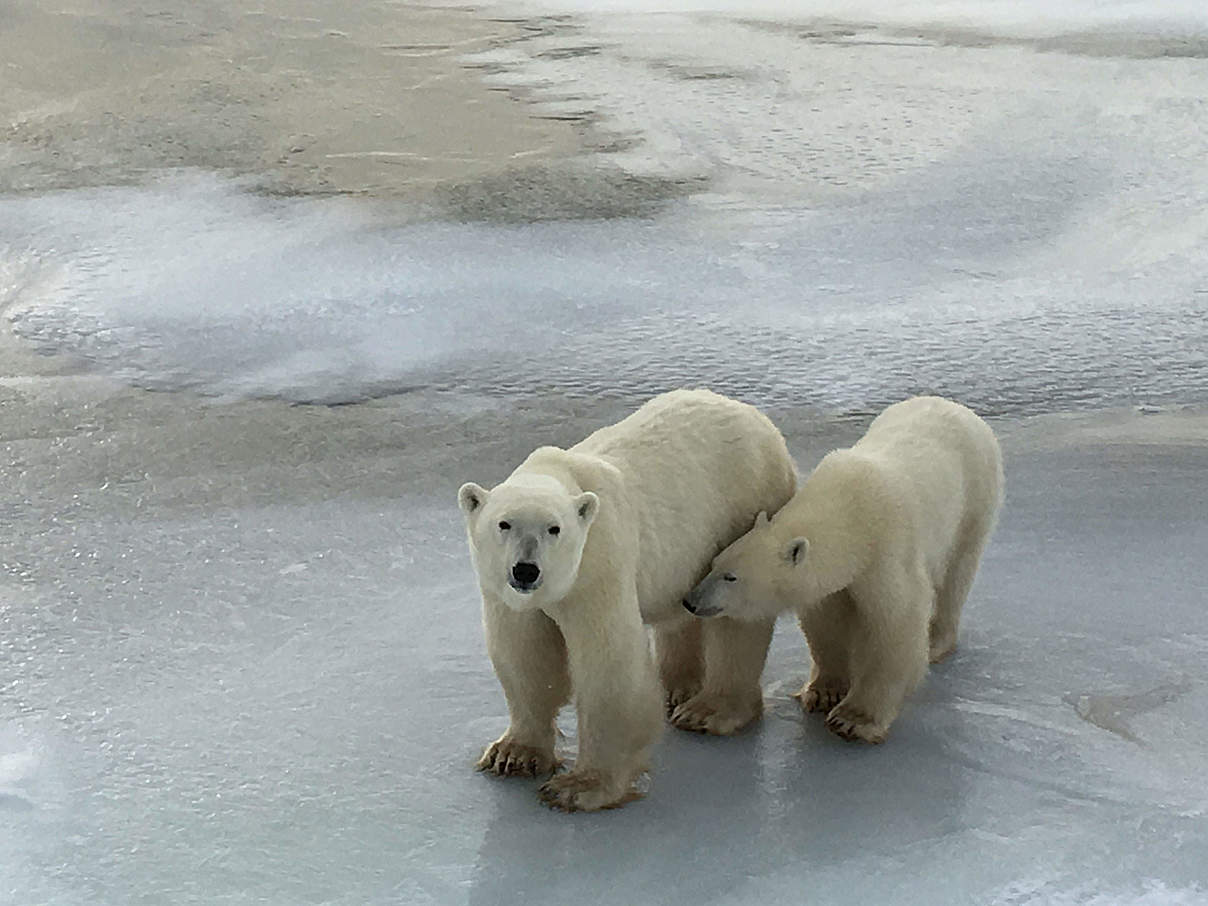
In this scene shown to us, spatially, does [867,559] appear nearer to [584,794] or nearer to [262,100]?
[584,794]

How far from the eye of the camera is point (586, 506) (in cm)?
220

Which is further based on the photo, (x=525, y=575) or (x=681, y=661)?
(x=681, y=661)

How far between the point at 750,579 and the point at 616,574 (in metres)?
0.28

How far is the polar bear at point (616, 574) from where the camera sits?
219 cm

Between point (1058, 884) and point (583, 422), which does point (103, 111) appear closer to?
point (583, 422)

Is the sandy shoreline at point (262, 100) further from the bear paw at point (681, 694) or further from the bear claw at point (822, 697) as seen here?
the bear claw at point (822, 697)

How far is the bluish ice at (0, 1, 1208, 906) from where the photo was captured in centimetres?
233

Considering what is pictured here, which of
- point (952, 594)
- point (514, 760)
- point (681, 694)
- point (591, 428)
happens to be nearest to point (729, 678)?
point (681, 694)

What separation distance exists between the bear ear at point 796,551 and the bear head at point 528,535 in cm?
40

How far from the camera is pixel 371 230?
559 cm

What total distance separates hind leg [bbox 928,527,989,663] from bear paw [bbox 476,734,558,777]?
814mm

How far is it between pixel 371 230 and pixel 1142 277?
2.66 m

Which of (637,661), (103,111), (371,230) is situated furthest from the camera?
(103,111)

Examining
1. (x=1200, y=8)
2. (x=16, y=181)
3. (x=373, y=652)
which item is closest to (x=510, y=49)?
(x=16, y=181)
